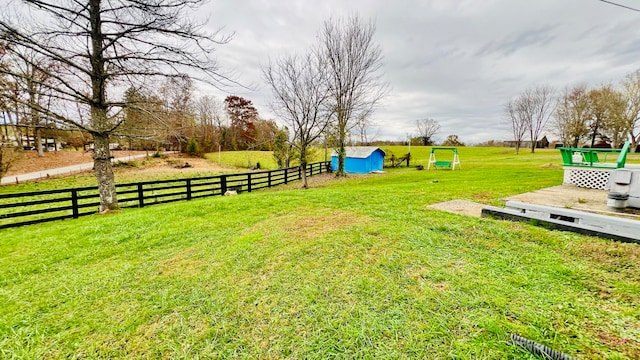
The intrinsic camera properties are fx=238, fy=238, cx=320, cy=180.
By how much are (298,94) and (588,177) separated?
12016 millimetres

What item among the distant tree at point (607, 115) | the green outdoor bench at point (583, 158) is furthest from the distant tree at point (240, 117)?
the distant tree at point (607, 115)

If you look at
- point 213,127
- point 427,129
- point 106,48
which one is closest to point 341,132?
point 106,48

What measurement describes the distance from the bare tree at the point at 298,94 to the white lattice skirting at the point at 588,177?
1038cm

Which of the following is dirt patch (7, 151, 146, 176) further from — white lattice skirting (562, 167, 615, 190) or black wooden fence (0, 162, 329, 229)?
white lattice skirting (562, 167, 615, 190)

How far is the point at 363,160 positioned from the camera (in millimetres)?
22469

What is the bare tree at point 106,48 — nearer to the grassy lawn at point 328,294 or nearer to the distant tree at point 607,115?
the grassy lawn at point 328,294

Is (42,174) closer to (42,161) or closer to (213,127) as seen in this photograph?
(42,161)

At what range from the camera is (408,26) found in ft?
35.9

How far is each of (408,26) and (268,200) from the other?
10305 mm

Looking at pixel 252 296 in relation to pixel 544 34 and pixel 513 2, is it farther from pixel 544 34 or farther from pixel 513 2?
pixel 544 34

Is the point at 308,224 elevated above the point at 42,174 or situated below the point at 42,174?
above

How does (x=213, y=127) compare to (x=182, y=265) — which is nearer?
(x=182, y=265)

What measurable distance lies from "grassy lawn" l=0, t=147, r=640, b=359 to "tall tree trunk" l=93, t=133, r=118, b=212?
4.16 metres

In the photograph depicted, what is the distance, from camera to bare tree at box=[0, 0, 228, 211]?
18.8 feet
